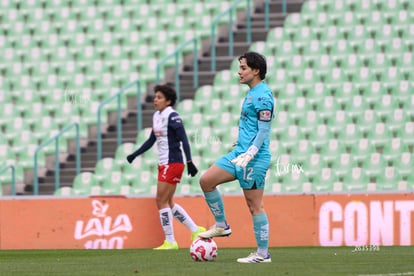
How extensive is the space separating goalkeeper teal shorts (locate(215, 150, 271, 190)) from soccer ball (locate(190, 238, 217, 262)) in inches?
31.6

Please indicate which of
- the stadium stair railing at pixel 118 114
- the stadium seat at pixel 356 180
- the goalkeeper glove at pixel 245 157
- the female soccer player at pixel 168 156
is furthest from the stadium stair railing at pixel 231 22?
the goalkeeper glove at pixel 245 157

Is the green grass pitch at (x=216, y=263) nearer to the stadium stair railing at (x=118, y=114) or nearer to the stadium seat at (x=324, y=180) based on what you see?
the stadium seat at (x=324, y=180)

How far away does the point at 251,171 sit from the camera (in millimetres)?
9547

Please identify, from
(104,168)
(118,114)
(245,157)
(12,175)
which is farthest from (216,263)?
(118,114)

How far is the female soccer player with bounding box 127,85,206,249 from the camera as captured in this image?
1311 cm

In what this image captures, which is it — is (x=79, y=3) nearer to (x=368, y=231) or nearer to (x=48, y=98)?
(x=48, y=98)

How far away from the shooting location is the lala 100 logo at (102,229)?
1461cm

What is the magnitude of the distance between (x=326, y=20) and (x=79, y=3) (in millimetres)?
5204

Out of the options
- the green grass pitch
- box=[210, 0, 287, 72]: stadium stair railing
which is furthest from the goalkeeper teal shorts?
box=[210, 0, 287, 72]: stadium stair railing

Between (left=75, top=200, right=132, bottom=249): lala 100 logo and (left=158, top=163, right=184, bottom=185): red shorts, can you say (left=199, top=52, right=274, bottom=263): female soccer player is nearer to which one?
(left=158, top=163, right=184, bottom=185): red shorts

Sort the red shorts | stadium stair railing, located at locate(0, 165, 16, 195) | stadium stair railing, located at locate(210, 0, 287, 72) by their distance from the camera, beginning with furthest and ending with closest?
stadium stair railing, located at locate(210, 0, 287, 72)
stadium stair railing, located at locate(0, 165, 16, 195)
the red shorts

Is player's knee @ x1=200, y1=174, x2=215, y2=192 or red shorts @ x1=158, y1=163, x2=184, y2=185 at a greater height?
player's knee @ x1=200, y1=174, x2=215, y2=192

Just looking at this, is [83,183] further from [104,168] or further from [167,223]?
[167,223]

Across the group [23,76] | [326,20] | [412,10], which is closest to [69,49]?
[23,76]
